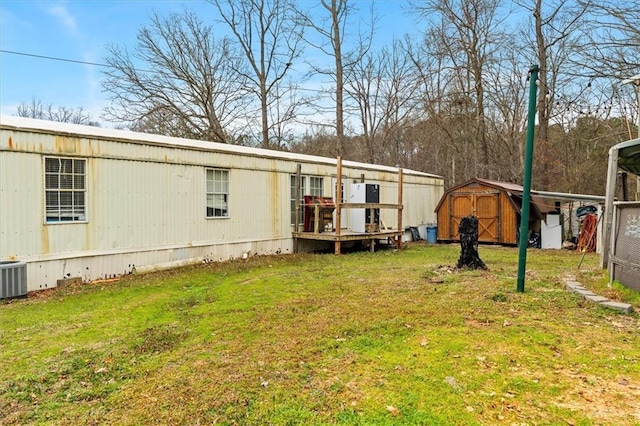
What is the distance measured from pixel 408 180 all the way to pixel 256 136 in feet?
34.3

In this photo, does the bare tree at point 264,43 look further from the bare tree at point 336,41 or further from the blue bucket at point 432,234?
the blue bucket at point 432,234

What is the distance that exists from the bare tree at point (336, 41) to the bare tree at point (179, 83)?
188 inches

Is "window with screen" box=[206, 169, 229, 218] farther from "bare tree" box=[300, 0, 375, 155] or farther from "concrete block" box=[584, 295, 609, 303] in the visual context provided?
"bare tree" box=[300, 0, 375, 155]

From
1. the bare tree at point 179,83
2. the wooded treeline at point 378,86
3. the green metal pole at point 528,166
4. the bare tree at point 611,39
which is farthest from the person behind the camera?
the bare tree at point 179,83

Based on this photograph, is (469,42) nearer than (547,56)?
No

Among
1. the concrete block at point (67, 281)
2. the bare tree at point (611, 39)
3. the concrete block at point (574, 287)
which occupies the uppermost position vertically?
the bare tree at point (611, 39)

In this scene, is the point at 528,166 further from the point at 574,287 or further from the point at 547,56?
the point at 547,56

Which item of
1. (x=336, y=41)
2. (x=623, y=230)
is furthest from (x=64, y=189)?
Result: (x=336, y=41)

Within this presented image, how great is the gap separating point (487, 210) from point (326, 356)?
41.2 ft

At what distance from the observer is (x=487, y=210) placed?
14.5m

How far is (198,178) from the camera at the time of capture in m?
9.74

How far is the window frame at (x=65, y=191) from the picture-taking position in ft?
23.9

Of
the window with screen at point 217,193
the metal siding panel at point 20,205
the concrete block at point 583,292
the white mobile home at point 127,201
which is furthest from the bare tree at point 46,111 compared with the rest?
the concrete block at point 583,292

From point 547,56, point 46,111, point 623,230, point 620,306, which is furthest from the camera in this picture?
point 46,111
